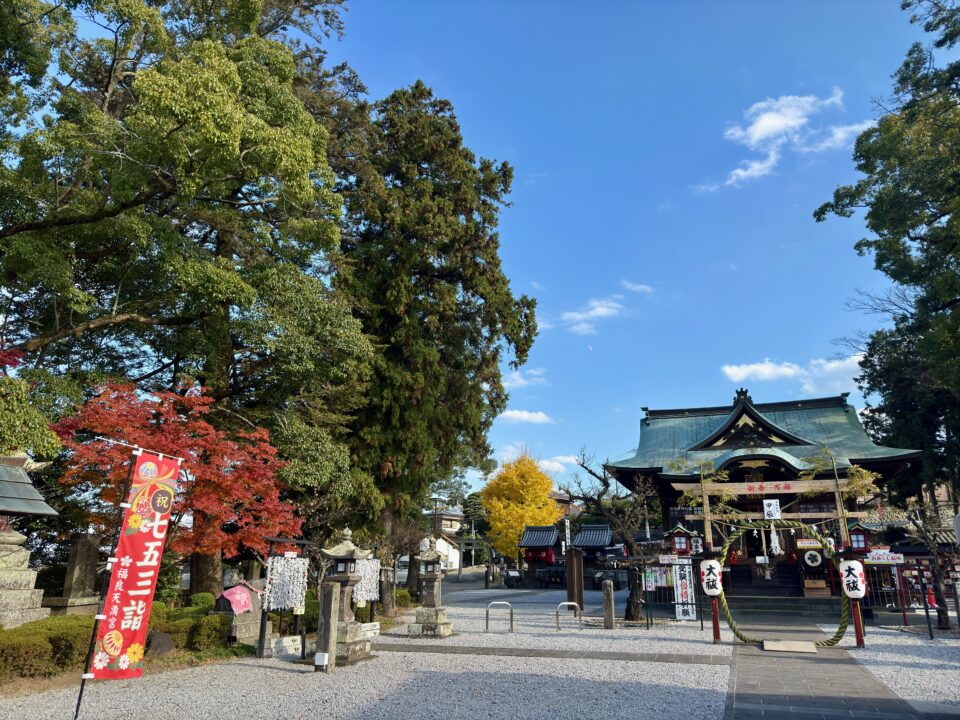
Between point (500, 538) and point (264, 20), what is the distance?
98.0ft

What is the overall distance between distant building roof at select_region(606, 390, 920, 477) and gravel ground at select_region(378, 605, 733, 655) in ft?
22.2

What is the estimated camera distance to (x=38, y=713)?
707cm

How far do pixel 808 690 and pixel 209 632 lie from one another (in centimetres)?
1042

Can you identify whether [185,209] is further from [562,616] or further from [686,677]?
[562,616]

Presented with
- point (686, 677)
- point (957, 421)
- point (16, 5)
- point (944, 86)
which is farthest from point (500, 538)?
point (16, 5)

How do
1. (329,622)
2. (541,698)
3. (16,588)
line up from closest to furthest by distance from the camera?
(541,698) → (16,588) → (329,622)

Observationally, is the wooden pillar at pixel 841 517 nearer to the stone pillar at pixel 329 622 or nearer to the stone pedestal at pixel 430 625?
the stone pedestal at pixel 430 625

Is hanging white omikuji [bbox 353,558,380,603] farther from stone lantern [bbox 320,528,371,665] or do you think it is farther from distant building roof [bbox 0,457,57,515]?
distant building roof [bbox 0,457,57,515]

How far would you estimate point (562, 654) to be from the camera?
11180 millimetres

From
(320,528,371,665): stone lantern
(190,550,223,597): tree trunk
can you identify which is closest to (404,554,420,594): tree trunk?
(190,550,223,597): tree trunk

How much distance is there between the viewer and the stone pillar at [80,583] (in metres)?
11.4

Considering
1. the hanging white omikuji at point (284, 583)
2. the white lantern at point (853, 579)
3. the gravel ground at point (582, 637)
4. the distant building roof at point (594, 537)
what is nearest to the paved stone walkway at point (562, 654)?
the gravel ground at point (582, 637)

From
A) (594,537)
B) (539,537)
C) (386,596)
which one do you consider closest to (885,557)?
(386,596)

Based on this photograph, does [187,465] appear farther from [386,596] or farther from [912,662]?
[912,662]
